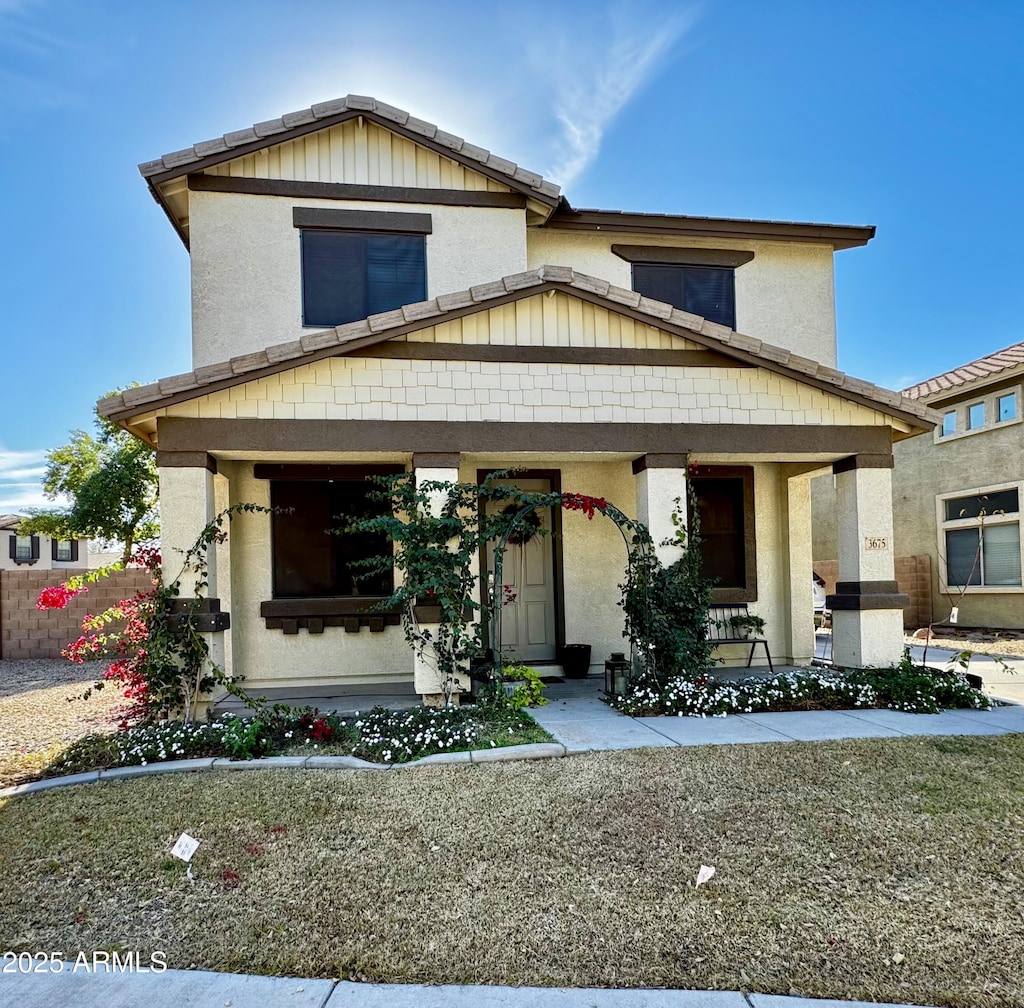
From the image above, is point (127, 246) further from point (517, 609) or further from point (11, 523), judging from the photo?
point (11, 523)

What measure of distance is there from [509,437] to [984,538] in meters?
13.1

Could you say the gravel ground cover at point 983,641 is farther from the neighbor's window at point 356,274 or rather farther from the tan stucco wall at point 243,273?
the tan stucco wall at point 243,273

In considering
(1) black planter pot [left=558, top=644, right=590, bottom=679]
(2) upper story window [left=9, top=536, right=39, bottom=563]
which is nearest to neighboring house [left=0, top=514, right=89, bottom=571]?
(2) upper story window [left=9, top=536, right=39, bottom=563]

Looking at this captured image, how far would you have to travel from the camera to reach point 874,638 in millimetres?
8594

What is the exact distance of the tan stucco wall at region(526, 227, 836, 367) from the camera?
1041cm

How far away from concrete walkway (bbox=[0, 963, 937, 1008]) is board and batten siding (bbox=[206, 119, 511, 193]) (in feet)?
28.9

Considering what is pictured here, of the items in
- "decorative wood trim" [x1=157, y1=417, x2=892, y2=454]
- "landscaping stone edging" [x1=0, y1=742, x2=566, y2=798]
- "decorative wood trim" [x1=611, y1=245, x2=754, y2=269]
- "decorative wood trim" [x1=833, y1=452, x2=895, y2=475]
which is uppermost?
"decorative wood trim" [x1=611, y1=245, x2=754, y2=269]

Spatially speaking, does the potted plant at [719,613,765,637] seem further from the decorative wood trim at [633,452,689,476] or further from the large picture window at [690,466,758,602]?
the decorative wood trim at [633,452,689,476]

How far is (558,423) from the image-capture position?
26.6 feet

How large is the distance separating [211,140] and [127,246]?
481 cm

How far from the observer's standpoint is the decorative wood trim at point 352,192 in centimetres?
922

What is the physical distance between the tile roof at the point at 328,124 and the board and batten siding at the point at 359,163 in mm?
185

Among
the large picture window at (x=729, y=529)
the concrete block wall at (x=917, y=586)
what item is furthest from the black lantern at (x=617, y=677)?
the concrete block wall at (x=917, y=586)

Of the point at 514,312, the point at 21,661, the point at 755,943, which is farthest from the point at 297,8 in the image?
the point at 21,661
